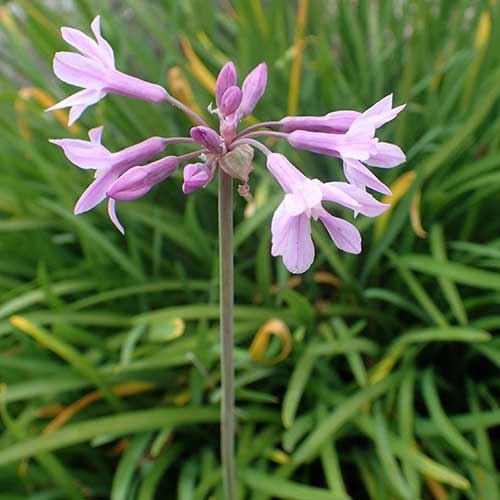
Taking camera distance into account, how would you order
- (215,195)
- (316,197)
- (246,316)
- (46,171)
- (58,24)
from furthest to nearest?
(58,24), (215,195), (46,171), (246,316), (316,197)

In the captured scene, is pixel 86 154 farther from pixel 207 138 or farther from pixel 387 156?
pixel 387 156

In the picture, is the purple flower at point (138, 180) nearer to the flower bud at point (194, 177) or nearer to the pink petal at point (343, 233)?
the flower bud at point (194, 177)

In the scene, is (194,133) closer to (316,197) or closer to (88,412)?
(316,197)

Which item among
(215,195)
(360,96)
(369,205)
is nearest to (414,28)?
(360,96)

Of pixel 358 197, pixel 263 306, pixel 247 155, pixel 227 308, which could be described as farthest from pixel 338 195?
pixel 263 306

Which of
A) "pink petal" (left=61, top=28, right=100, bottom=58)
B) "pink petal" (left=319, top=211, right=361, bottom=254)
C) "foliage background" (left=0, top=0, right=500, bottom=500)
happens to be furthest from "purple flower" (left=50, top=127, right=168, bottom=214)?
"foliage background" (left=0, top=0, right=500, bottom=500)

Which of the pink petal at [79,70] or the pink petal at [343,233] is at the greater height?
the pink petal at [79,70]

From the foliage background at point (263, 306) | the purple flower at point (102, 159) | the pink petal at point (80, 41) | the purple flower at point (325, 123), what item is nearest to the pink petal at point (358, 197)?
the purple flower at point (325, 123)
